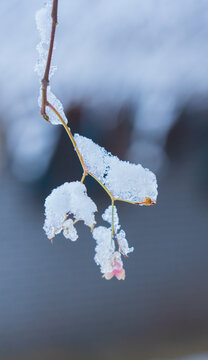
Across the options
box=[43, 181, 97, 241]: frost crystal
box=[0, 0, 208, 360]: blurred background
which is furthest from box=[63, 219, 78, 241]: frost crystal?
box=[0, 0, 208, 360]: blurred background

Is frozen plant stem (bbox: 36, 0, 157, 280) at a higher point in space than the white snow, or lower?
higher

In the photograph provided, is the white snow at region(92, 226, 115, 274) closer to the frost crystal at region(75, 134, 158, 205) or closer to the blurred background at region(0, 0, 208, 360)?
the frost crystal at region(75, 134, 158, 205)

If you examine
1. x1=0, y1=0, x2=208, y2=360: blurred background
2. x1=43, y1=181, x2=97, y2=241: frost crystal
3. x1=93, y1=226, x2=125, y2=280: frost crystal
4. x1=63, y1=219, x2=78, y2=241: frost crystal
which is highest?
x1=0, y1=0, x2=208, y2=360: blurred background

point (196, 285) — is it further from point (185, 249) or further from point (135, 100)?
point (135, 100)

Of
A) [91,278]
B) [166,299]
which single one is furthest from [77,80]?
[166,299]

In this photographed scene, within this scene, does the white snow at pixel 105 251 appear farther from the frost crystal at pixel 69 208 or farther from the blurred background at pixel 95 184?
the blurred background at pixel 95 184

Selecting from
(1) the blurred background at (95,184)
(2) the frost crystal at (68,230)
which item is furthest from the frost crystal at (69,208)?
(1) the blurred background at (95,184)
